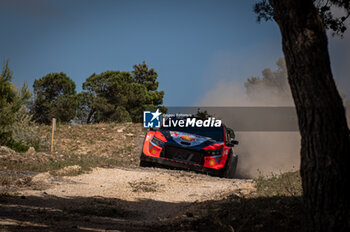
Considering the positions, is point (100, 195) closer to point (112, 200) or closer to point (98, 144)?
point (112, 200)

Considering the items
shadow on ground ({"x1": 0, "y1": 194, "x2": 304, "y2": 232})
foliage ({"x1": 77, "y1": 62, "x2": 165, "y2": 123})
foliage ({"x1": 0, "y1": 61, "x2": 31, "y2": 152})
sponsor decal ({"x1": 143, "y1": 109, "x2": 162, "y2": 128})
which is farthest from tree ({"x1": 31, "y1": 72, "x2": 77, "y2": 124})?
shadow on ground ({"x1": 0, "y1": 194, "x2": 304, "y2": 232})

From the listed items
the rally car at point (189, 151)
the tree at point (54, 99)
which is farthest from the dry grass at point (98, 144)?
the tree at point (54, 99)

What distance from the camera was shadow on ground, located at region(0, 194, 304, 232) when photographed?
4949mm

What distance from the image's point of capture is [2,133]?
14398mm

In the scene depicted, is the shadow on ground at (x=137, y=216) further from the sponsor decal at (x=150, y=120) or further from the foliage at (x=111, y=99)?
the foliage at (x=111, y=99)

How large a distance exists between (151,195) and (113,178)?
267 cm

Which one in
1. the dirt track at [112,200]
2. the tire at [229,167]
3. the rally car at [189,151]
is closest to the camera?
the dirt track at [112,200]

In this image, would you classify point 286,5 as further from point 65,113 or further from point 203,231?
point 65,113

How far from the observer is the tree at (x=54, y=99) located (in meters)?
38.5

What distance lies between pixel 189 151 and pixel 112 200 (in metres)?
4.42

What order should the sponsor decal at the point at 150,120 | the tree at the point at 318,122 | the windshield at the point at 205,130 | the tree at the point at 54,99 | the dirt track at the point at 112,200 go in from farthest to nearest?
the tree at the point at 54,99 → the sponsor decal at the point at 150,120 → the windshield at the point at 205,130 → the dirt track at the point at 112,200 → the tree at the point at 318,122

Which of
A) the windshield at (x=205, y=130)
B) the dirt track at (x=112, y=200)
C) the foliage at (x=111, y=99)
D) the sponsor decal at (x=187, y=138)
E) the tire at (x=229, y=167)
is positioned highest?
the foliage at (x=111, y=99)

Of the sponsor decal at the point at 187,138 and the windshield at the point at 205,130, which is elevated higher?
the windshield at the point at 205,130

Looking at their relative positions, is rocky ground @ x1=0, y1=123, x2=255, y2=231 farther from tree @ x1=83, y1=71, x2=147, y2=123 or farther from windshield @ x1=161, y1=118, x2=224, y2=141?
tree @ x1=83, y1=71, x2=147, y2=123
